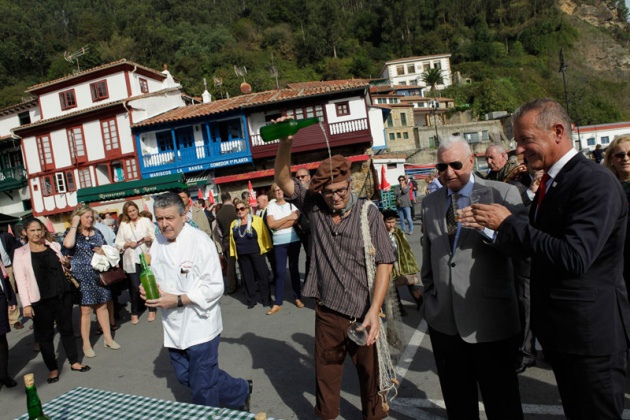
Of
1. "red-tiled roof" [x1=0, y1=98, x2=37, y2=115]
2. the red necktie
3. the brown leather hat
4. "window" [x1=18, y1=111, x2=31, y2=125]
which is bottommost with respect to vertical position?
the red necktie

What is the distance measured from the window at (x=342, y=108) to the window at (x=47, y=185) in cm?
2100

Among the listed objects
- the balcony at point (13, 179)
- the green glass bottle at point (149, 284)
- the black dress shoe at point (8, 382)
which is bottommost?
the black dress shoe at point (8, 382)

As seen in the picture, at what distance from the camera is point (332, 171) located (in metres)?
2.73

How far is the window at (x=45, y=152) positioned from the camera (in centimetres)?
2945

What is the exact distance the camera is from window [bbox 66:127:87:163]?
28438 millimetres

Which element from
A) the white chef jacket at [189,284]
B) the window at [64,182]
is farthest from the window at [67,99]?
the white chef jacket at [189,284]

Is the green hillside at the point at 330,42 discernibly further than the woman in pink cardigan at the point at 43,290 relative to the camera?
Yes

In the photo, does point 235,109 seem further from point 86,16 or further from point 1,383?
point 86,16

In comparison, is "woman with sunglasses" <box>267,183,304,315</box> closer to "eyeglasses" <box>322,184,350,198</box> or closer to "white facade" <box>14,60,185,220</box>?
"eyeglasses" <box>322,184,350,198</box>

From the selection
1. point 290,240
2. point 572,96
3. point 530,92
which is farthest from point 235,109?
point 572,96

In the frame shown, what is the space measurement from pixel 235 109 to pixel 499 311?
81.1 feet

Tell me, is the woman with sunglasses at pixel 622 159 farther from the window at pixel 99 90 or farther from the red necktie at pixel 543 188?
the window at pixel 99 90

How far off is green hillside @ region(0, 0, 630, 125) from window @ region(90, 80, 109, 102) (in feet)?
54.8

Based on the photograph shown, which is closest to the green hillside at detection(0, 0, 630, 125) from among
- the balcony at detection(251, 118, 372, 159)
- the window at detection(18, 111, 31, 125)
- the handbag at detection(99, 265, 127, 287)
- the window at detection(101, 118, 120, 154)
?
the window at detection(18, 111, 31, 125)
